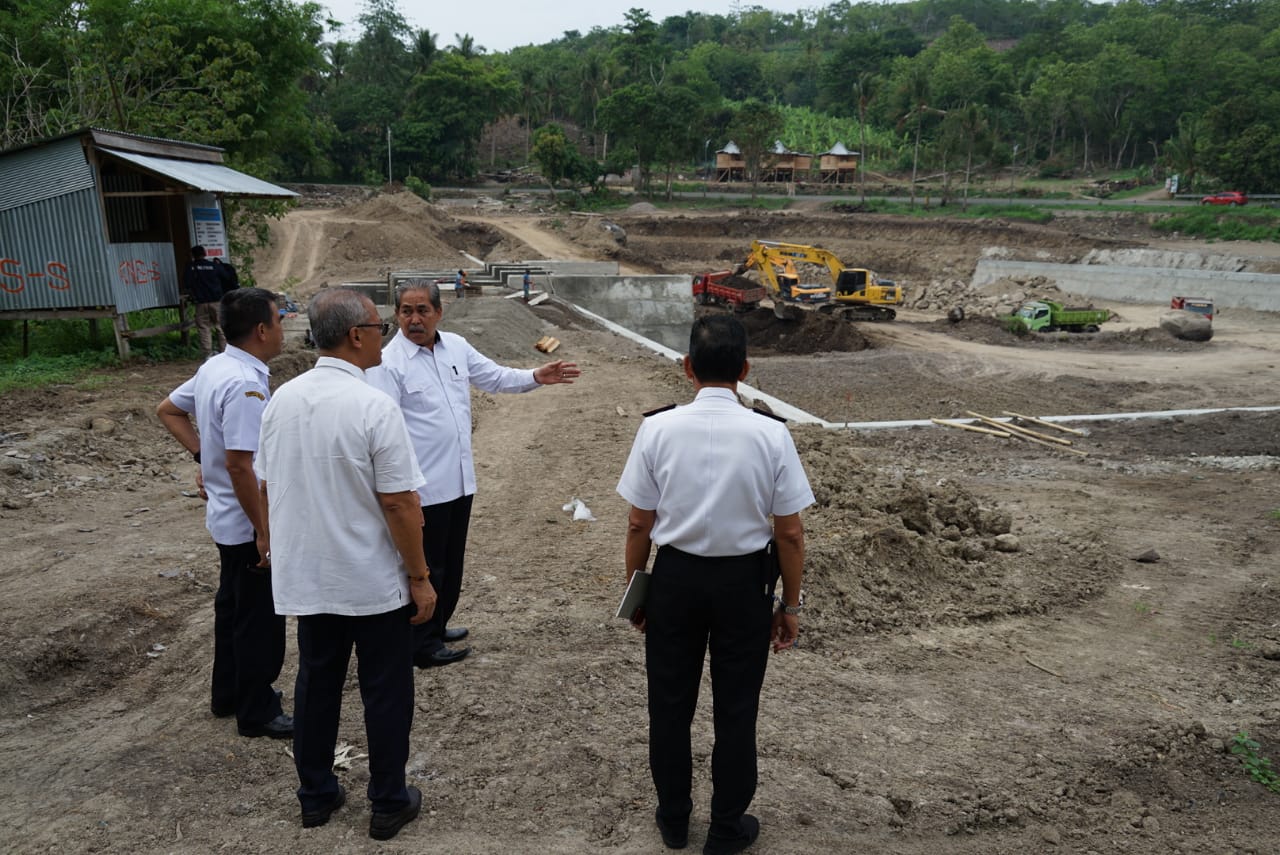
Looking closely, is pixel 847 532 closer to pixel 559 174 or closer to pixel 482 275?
pixel 482 275

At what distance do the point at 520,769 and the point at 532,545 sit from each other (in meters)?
2.90

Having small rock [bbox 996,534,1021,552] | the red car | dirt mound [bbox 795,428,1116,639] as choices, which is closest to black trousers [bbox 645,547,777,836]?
dirt mound [bbox 795,428,1116,639]

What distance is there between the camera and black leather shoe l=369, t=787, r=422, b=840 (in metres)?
2.96

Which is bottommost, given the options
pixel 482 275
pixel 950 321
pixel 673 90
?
pixel 950 321

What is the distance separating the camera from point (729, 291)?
28.4m

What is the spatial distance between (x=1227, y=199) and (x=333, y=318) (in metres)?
50.1

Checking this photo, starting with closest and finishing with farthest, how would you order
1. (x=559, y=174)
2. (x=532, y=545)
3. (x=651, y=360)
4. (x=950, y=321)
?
(x=532, y=545) → (x=651, y=360) → (x=950, y=321) → (x=559, y=174)

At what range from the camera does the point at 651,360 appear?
1568 cm

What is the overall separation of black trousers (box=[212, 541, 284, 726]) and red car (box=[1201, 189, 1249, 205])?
4930 cm

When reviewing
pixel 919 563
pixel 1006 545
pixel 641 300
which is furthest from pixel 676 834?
pixel 641 300

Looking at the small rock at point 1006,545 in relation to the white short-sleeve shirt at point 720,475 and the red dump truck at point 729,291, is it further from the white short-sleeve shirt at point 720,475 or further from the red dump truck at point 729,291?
the red dump truck at point 729,291

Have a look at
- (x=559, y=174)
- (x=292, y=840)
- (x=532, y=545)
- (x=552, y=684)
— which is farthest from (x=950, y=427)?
(x=559, y=174)

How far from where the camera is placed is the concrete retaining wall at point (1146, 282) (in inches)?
1114

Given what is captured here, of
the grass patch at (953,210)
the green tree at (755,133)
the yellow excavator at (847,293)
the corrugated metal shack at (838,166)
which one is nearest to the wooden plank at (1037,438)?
the yellow excavator at (847,293)
